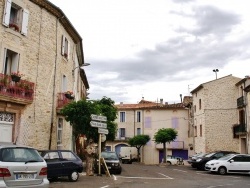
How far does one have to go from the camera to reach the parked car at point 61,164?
13332 millimetres

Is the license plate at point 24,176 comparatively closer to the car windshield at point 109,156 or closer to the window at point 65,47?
the car windshield at point 109,156

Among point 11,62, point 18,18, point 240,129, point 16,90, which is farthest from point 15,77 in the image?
point 240,129

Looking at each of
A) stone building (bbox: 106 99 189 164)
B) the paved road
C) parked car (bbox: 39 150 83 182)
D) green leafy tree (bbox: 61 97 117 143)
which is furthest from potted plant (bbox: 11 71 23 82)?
stone building (bbox: 106 99 189 164)

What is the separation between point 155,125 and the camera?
2083 inches

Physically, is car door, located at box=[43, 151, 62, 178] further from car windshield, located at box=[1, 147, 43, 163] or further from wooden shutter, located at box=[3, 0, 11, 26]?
wooden shutter, located at box=[3, 0, 11, 26]

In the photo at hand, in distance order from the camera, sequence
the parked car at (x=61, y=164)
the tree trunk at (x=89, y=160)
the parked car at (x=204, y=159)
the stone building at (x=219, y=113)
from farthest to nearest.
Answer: the stone building at (x=219, y=113), the parked car at (x=204, y=159), the tree trunk at (x=89, y=160), the parked car at (x=61, y=164)

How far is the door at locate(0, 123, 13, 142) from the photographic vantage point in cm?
1576

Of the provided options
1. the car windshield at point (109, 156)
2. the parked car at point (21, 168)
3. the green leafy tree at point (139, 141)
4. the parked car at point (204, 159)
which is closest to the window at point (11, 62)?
the car windshield at point (109, 156)

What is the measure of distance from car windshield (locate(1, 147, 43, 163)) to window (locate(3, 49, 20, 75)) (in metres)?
8.95

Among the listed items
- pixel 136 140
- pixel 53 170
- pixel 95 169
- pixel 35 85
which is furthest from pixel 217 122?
pixel 53 170

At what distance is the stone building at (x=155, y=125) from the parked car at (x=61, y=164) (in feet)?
125

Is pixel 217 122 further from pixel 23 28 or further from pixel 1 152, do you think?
A: pixel 1 152

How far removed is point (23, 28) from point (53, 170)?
316 inches

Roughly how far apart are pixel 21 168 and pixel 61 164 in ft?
18.2
